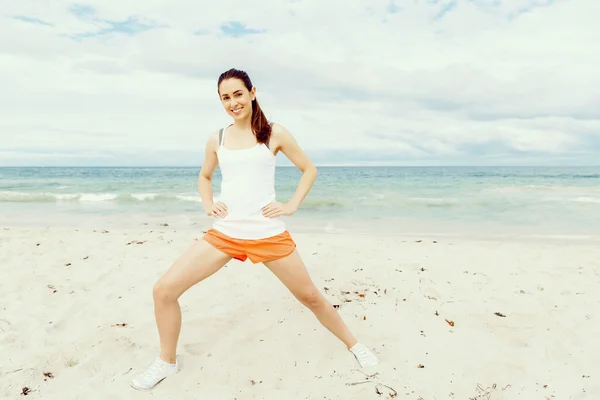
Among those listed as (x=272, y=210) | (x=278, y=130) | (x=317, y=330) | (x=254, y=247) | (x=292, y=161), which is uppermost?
(x=278, y=130)

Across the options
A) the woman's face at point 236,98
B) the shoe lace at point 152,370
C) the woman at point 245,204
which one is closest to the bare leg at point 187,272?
the woman at point 245,204

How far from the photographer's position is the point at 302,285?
3215 millimetres

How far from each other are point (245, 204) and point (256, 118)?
61cm

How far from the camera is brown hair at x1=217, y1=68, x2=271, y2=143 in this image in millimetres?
2996

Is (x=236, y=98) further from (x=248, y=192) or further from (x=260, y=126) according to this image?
(x=248, y=192)

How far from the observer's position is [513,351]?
3932mm

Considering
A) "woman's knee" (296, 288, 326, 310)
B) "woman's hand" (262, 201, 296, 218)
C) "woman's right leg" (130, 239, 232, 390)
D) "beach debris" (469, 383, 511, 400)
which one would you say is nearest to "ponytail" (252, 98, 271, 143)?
"woman's hand" (262, 201, 296, 218)

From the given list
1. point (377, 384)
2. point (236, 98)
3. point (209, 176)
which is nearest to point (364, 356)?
point (377, 384)

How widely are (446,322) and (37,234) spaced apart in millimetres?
8616

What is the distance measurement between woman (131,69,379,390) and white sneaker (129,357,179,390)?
1.82 feet

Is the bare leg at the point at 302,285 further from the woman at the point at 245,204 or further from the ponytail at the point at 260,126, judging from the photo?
the ponytail at the point at 260,126

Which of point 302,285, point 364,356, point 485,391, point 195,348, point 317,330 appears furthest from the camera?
point 317,330

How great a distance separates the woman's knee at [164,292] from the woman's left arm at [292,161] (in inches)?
33.9

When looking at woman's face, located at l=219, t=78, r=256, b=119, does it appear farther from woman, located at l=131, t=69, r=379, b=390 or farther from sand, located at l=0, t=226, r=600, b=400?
sand, located at l=0, t=226, r=600, b=400
